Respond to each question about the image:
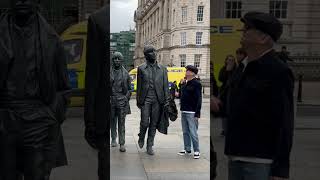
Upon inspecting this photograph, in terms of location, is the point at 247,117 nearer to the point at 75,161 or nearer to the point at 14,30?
the point at 75,161

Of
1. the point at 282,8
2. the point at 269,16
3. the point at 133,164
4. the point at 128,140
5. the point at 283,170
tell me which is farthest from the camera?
the point at 128,140

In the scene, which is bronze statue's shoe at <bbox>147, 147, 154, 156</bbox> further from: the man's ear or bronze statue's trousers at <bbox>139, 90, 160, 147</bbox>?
the man's ear

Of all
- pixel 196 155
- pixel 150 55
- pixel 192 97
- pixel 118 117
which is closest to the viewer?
pixel 196 155

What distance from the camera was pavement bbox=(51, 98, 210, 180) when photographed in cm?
360

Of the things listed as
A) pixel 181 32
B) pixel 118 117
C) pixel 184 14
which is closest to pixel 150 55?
pixel 118 117

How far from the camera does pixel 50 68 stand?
Answer: 3344 millimetres

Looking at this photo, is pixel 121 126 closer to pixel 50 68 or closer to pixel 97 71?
pixel 97 71

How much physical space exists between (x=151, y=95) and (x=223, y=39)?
478cm

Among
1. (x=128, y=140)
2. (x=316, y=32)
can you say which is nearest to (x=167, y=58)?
(x=128, y=140)

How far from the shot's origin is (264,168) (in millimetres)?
3131

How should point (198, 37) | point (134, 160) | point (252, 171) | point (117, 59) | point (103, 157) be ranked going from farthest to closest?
1. point (198, 37)
2. point (117, 59)
3. point (134, 160)
4. point (103, 157)
5. point (252, 171)

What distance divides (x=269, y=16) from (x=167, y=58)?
5956 centimetres

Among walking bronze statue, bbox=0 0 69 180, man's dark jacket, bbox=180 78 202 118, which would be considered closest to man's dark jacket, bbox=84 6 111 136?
walking bronze statue, bbox=0 0 69 180

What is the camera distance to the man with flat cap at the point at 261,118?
3.05m
